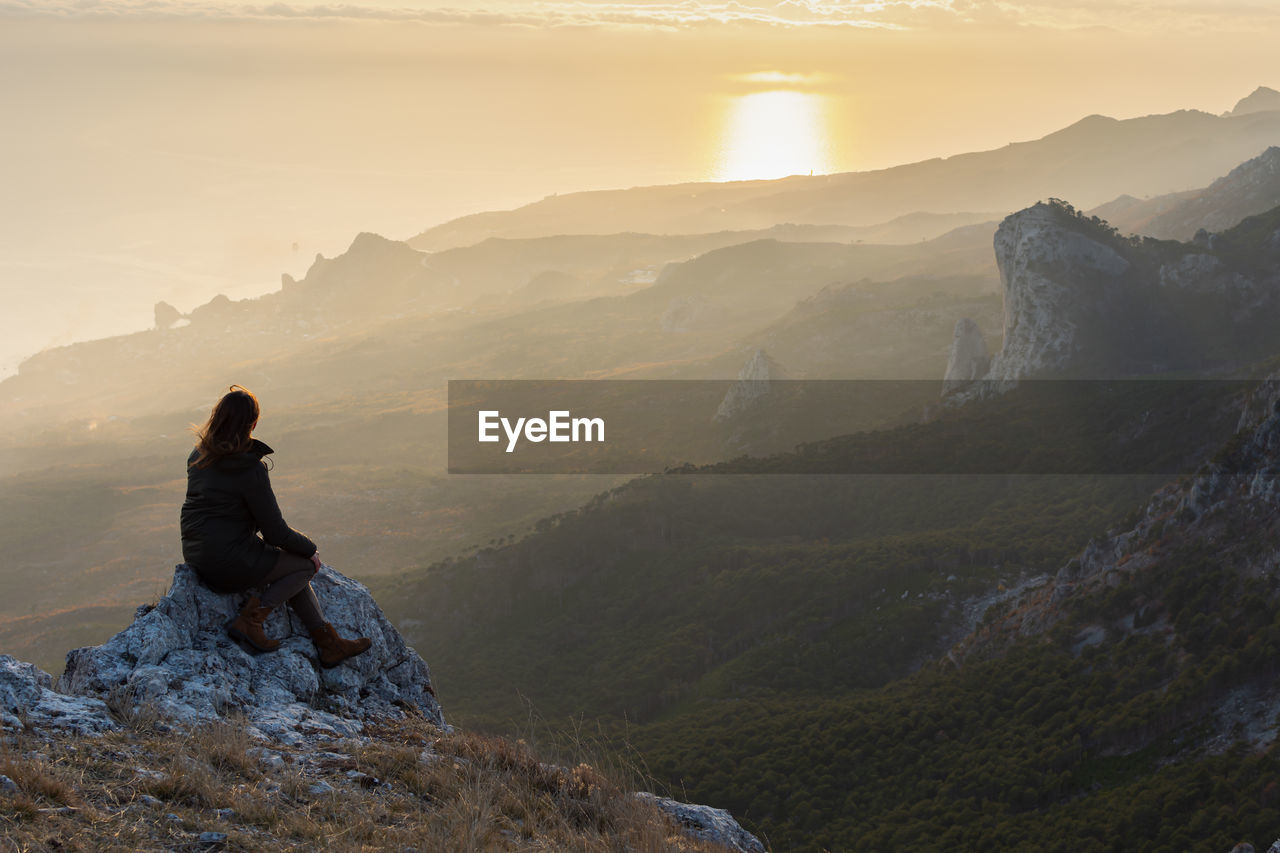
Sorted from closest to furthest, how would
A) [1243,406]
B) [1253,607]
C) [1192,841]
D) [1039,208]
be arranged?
[1192,841] < [1253,607] < [1243,406] < [1039,208]

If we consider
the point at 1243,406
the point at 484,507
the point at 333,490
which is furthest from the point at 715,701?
the point at 333,490

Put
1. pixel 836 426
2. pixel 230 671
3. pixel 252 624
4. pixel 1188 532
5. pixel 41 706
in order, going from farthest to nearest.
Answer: pixel 836 426 → pixel 1188 532 → pixel 252 624 → pixel 230 671 → pixel 41 706

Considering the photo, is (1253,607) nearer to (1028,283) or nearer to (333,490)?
(1028,283)

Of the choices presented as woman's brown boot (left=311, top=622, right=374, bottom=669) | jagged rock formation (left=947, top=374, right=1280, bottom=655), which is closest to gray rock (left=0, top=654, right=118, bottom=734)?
woman's brown boot (left=311, top=622, right=374, bottom=669)

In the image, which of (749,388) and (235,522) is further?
(749,388)

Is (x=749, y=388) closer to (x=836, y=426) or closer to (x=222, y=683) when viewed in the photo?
(x=836, y=426)

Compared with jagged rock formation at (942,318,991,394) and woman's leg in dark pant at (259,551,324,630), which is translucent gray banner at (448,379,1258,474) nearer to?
jagged rock formation at (942,318,991,394)

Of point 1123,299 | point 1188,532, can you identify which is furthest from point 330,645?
point 1123,299
